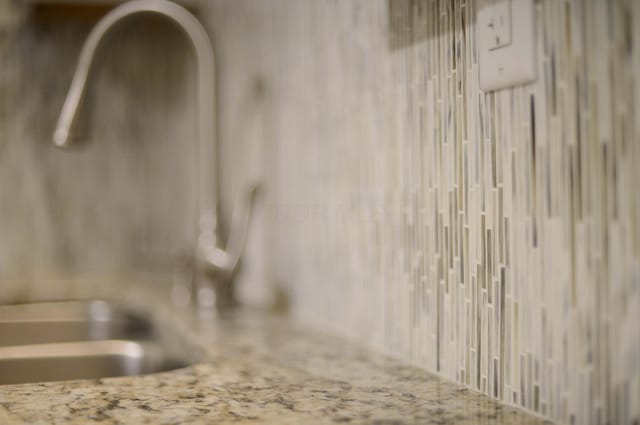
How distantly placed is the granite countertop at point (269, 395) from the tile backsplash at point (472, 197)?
0.15ft

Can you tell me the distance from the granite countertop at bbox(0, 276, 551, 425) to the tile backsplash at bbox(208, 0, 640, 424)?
0.05 metres

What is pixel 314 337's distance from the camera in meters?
1.07

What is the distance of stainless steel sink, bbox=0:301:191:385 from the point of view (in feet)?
4.46

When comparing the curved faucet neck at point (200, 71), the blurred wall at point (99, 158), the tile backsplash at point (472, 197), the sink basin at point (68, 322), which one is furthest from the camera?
the blurred wall at point (99, 158)

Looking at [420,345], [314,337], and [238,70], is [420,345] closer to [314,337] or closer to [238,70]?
[314,337]

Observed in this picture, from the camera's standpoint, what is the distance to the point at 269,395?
715 millimetres

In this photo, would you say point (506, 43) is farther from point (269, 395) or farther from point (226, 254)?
point (226, 254)

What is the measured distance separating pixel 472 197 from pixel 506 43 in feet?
0.52

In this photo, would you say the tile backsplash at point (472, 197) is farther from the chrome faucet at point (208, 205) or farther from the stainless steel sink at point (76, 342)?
the stainless steel sink at point (76, 342)

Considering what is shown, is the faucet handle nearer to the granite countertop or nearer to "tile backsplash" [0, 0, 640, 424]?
"tile backsplash" [0, 0, 640, 424]

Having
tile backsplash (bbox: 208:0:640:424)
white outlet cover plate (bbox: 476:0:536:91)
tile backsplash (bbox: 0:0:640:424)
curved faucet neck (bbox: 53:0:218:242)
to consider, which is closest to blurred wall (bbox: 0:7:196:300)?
tile backsplash (bbox: 0:0:640:424)

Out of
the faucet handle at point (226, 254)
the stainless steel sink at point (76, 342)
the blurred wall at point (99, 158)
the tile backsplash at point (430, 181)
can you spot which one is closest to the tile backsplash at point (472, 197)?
the tile backsplash at point (430, 181)

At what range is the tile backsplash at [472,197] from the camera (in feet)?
1.80

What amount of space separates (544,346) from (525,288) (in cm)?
5
